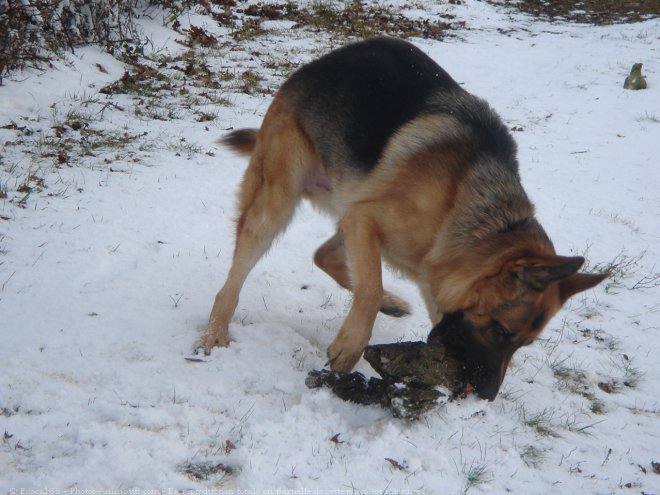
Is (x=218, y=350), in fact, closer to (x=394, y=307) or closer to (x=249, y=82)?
(x=394, y=307)

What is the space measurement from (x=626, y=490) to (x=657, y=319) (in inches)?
87.2

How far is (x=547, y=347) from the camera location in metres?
3.96

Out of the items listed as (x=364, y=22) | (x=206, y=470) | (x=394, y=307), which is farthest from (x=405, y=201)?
(x=364, y=22)

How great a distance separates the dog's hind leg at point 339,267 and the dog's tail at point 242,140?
966mm

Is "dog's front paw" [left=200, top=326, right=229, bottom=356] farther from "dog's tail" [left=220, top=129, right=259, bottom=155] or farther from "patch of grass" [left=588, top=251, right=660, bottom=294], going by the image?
"patch of grass" [left=588, top=251, right=660, bottom=294]

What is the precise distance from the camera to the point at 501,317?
2.82 metres

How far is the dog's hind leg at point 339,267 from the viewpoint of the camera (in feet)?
13.8

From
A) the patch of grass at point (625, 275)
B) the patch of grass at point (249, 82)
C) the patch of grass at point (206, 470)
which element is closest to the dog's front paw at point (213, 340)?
the patch of grass at point (206, 470)

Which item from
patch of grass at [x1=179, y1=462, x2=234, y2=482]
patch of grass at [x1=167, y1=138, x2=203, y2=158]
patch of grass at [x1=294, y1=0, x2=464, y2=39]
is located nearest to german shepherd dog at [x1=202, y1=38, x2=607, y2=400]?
patch of grass at [x1=179, y1=462, x2=234, y2=482]

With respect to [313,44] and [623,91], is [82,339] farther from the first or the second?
[623,91]

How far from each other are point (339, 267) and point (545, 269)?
1.96 meters

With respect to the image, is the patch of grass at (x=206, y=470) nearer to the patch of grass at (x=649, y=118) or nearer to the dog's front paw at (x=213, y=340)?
the dog's front paw at (x=213, y=340)

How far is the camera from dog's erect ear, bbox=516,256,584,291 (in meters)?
2.48

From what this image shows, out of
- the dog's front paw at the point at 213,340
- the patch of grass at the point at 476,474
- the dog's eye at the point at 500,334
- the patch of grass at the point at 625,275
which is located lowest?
the patch of grass at the point at 625,275
